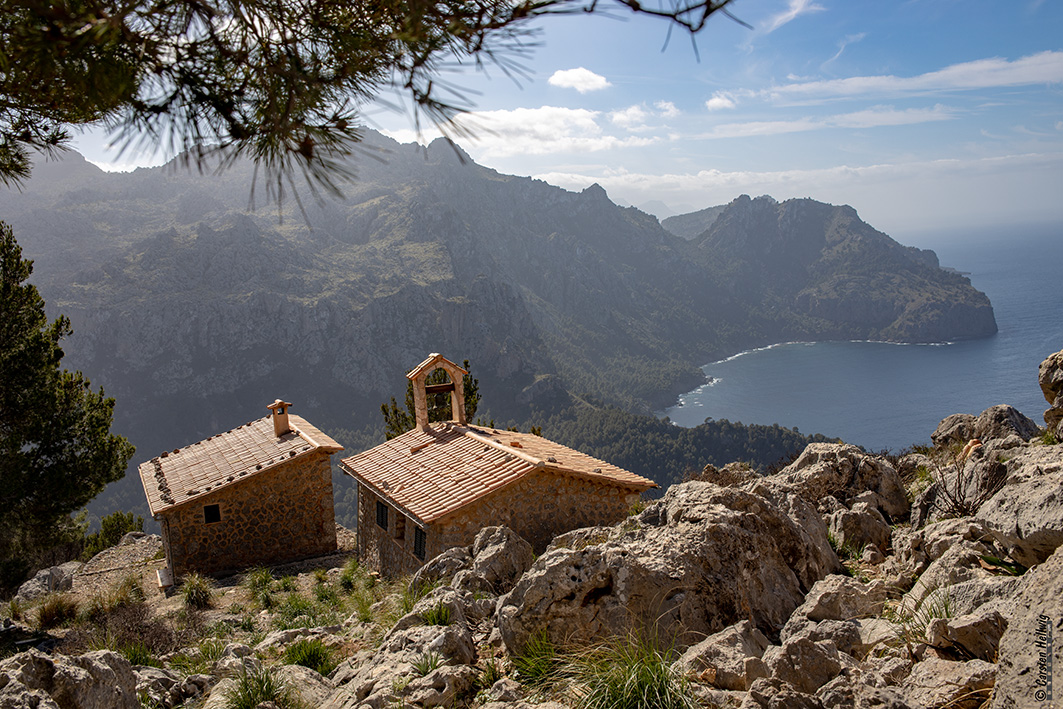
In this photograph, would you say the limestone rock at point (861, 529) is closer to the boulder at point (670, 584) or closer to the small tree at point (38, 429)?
the boulder at point (670, 584)

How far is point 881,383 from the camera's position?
13562 cm

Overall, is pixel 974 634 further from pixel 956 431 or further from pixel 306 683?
pixel 956 431

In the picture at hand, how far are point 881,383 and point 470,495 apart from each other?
145 m

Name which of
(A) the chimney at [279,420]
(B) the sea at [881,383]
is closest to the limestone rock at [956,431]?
(A) the chimney at [279,420]

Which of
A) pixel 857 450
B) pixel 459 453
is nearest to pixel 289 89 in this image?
pixel 857 450

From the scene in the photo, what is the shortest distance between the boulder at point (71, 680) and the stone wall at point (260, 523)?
39.6ft

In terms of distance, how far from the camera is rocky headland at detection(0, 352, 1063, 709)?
10.8ft

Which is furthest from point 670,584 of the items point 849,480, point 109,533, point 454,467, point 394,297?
point 394,297

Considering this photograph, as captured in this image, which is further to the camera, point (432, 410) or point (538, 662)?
point (432, 410)

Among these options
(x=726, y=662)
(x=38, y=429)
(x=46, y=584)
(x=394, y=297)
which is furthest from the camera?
(x=394, y=297)

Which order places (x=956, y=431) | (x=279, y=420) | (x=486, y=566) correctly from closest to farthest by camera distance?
(x=486, y=566), (x=956, y=431), (x=279, y=420)

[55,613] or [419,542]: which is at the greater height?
[419,542]

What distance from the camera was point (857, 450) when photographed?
8.68 m

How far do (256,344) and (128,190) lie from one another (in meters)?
63.7
